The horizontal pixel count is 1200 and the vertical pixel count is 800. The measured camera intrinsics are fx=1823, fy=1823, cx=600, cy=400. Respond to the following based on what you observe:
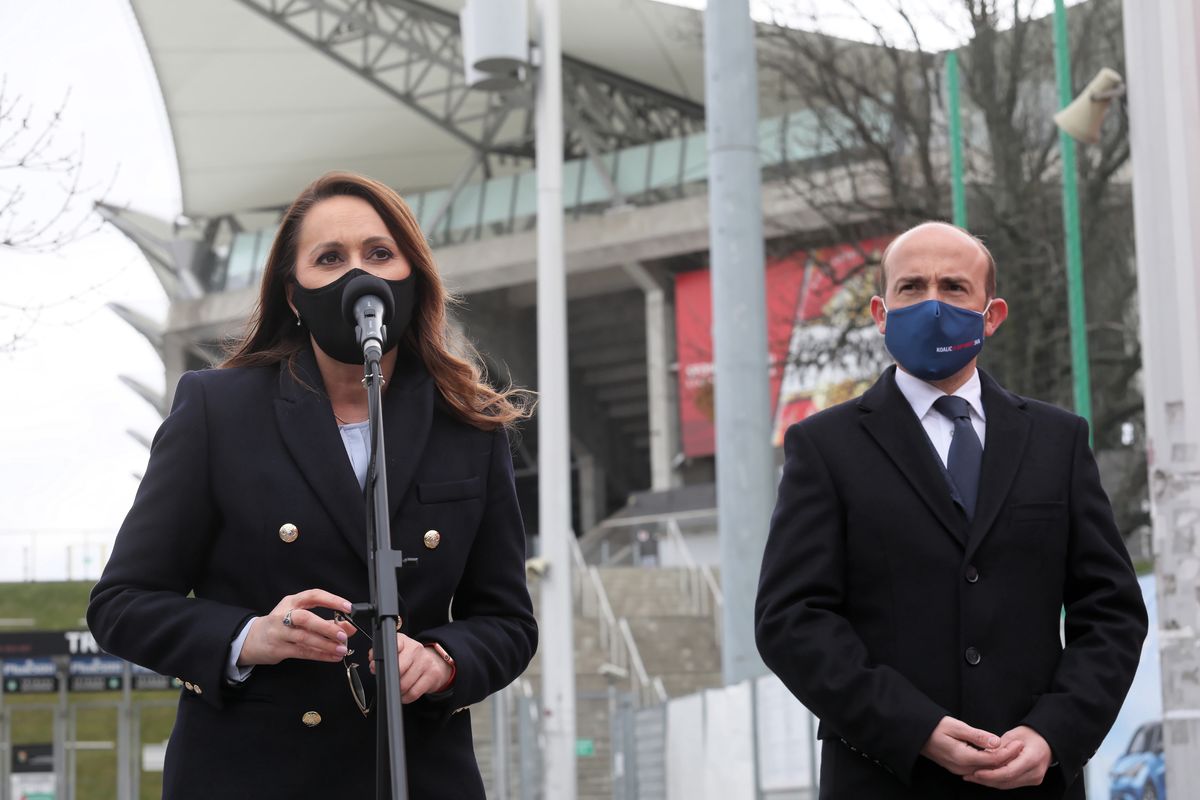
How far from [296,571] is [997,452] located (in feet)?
4.95

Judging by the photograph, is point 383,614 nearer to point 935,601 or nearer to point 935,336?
point 935,601

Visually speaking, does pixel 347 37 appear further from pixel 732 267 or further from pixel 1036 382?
pixel 732 267

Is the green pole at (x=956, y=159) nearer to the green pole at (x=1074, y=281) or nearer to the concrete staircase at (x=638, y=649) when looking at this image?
the green pole at (x=1074, y=281)

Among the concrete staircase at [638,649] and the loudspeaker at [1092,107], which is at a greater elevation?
the loudspeaker at [1092,107]

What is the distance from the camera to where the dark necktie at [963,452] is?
3.86 meters

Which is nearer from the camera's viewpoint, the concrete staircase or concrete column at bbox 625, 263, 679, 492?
the concrete staircase

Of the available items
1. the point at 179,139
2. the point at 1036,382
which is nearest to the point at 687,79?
the point at 179,139

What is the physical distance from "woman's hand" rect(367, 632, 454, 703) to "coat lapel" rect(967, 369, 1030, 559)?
46.4 inches

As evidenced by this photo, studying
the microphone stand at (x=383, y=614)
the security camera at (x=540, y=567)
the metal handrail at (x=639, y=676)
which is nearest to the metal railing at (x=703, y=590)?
the metal handrail at (x=639, y=676)

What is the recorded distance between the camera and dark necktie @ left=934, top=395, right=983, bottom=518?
152 inches

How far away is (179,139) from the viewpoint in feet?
176

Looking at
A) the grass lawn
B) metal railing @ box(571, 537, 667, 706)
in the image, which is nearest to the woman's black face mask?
metal railing @ box(571, 537, 667, 706)

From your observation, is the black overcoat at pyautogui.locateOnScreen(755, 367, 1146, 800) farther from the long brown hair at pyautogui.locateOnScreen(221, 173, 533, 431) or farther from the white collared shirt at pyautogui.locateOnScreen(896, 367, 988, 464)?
the long brown hair at pyautogui.locateOnScreen(221, 173, 533, 431)

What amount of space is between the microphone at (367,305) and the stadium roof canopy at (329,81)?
138 ft
